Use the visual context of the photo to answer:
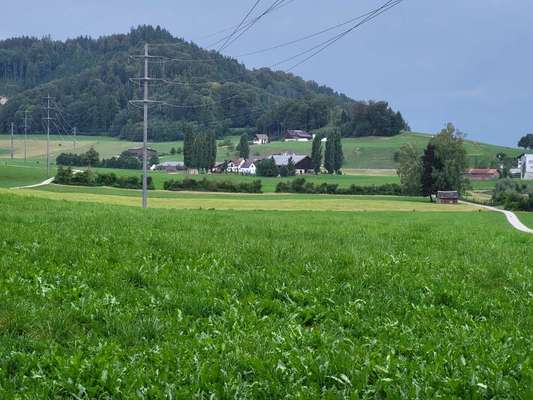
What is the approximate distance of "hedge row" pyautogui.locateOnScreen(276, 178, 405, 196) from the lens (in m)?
123

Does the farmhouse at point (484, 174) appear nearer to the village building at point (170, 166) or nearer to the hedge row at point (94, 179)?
the village building at point (170, 166)

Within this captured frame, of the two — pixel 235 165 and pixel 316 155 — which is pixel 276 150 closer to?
pixel 316 155

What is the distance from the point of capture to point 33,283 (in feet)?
29.2

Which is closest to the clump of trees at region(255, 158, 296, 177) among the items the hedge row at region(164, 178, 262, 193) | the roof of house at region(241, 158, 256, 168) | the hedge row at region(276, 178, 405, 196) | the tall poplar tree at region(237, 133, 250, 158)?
the roof of house at region(241, 158, 256, 168)

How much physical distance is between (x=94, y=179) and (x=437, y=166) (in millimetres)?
63429

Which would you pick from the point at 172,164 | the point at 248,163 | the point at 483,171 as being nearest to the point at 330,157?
the point at 248,163

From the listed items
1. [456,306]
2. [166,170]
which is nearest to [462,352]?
[456,306]

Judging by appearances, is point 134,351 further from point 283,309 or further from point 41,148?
point 41,148

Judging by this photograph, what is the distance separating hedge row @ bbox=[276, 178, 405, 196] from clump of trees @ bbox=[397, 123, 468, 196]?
4.72 metres

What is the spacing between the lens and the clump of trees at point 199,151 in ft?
478

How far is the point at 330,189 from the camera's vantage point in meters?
124

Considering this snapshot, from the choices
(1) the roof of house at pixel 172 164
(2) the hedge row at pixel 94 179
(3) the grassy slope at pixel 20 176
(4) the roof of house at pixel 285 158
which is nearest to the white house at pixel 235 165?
(4) the roof of house at pixel 285 158

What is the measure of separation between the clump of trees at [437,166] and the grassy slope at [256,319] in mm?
106982

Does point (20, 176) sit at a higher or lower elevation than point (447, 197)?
higher
